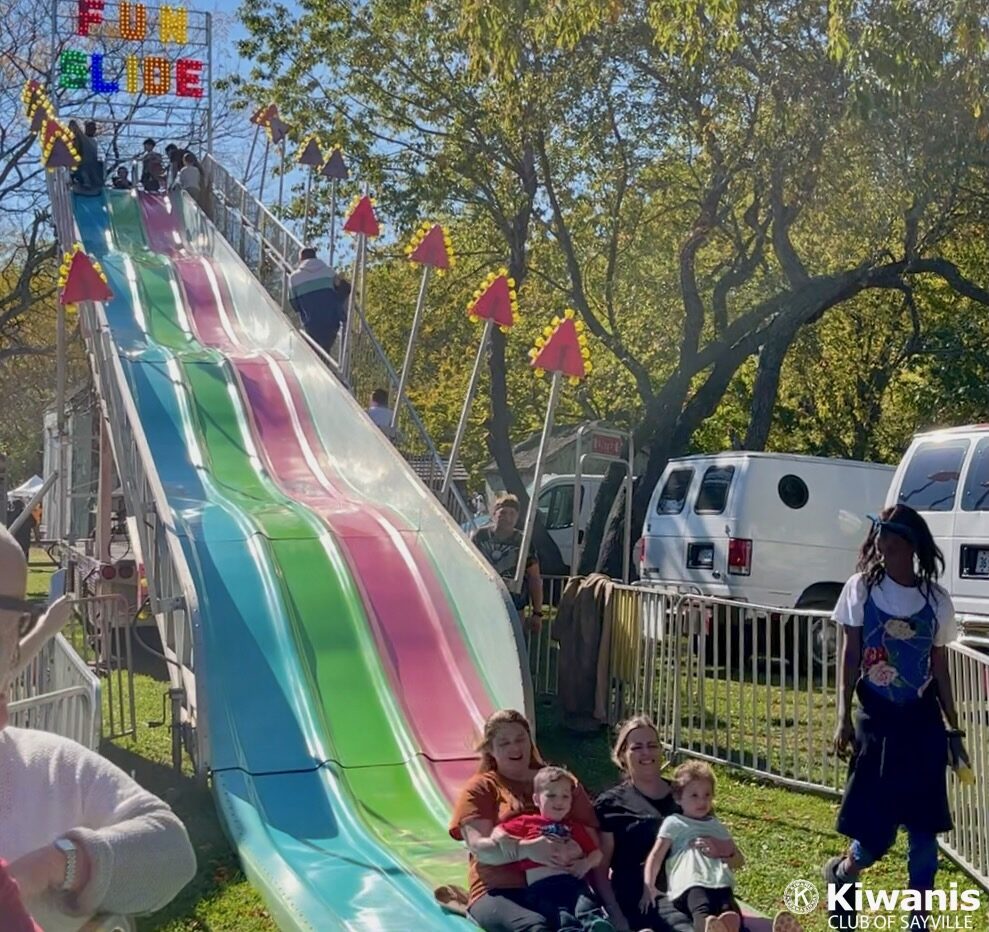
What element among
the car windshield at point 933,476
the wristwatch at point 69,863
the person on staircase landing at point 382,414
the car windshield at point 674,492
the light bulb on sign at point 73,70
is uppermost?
the light bulb on sign at point 73,70

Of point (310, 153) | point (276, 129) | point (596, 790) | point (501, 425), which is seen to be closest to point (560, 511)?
point (501, 425)

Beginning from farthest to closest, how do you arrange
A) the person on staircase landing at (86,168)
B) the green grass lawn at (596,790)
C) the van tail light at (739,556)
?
the person on staircase landing at (86,168) → the van tail light at (739,556) → the green grass lawn at (596,790)

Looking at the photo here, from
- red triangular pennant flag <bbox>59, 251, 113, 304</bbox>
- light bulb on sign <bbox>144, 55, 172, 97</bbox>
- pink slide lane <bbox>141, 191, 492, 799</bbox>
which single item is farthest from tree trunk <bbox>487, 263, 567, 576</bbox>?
light bulb on sign <bbox>144, 55, 172, 97</bbox>

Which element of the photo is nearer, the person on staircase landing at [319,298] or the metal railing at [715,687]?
the metal railing at [715,687]

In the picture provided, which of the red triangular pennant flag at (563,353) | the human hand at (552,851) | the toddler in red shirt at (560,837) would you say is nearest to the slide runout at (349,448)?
the red triangular pennant flag at (563,353)

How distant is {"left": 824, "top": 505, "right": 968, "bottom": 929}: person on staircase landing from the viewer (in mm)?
6113

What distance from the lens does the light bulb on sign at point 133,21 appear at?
99.8 ft

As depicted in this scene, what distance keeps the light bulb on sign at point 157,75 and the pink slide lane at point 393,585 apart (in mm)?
16005

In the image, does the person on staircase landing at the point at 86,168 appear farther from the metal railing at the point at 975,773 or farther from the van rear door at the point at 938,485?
the metal railing at the point at 975,773

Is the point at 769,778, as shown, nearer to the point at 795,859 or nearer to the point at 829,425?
the point at 795,859

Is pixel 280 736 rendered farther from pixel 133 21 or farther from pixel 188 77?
pixel 133 21

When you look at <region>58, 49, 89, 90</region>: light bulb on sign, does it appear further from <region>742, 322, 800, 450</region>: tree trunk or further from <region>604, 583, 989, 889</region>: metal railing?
<region>604, 583, 989, 889</region>: metal railing

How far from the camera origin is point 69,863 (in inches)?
87.1
